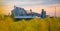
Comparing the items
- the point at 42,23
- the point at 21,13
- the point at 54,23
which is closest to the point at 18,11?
the point at 21,13

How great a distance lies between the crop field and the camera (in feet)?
4.89

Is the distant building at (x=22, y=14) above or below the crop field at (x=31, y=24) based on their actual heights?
above

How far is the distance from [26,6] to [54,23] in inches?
16.0

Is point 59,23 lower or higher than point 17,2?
lower

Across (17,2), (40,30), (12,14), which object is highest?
(17,2)

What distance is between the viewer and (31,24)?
5.02ft

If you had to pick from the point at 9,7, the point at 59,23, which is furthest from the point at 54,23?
the point at 9,7

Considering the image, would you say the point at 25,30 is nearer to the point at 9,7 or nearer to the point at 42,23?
the point at 42,23

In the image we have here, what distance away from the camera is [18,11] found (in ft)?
4.95

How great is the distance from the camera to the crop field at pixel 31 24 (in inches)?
58.7

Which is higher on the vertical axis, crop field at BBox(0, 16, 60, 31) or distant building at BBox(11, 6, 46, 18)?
distant building at BBox(11, 6, 46, 18)

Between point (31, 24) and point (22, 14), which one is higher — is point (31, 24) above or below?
below

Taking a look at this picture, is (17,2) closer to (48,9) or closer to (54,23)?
(48,9)

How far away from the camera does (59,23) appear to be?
1.58m
